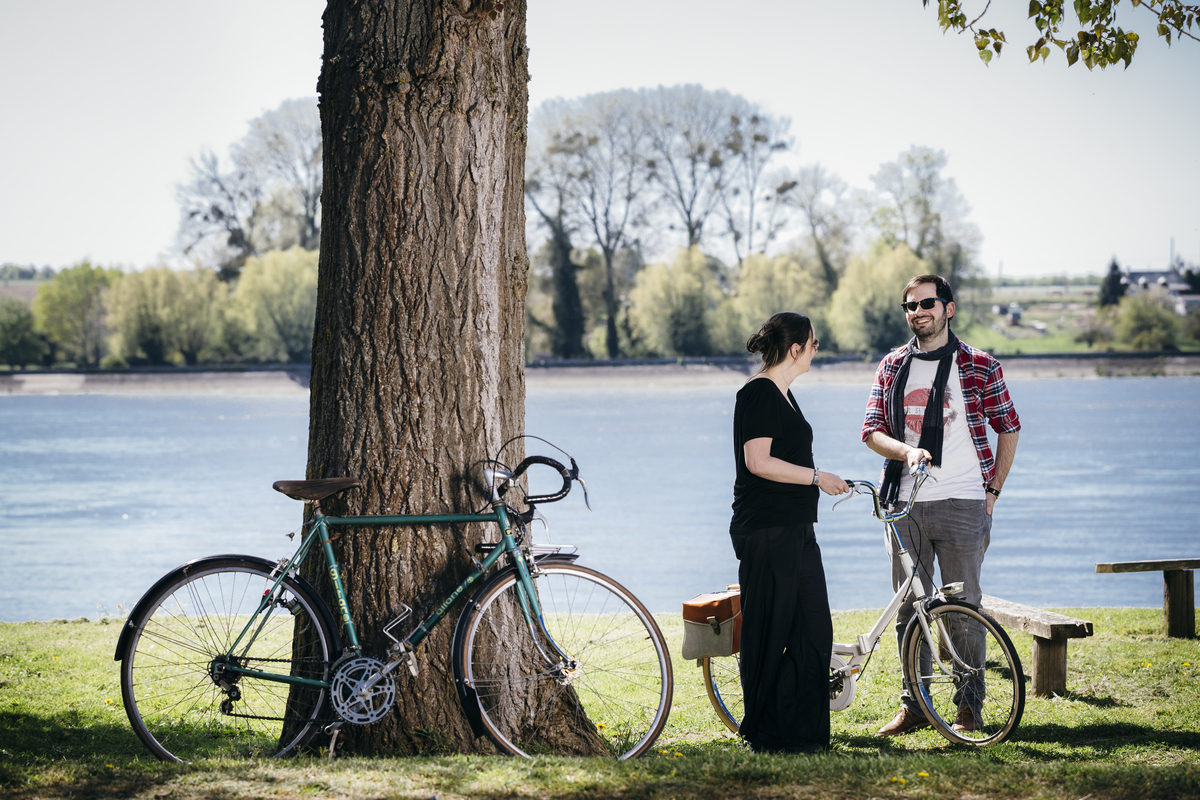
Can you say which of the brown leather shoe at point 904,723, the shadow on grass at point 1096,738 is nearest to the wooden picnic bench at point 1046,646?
the shadow on grass at point 1096,738

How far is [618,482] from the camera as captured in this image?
1109 inches

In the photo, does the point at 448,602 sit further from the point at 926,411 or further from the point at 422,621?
the point at 926,411

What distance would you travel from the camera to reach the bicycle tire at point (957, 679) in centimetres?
456

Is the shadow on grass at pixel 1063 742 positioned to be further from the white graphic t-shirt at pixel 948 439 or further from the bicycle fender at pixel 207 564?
the bicycle fender at pixel 207 564

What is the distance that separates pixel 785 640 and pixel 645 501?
20.1m

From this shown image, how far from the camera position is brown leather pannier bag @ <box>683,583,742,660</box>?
15.1 feet

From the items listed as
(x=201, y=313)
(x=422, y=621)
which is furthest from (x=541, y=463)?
(x=201, y=313)

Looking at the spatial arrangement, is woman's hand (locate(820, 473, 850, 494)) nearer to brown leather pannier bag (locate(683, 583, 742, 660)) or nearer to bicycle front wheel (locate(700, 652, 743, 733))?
brown leather pannier bag (locate(683, 583, 742, 660))

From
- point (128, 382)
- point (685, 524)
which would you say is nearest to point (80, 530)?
point (685, 524)

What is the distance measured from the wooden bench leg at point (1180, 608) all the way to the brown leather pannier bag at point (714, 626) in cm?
417

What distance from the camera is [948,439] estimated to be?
4.93 m

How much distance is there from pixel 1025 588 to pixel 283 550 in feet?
35.9

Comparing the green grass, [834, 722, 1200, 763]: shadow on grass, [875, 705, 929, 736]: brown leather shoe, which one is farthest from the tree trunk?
[875, 705, 929, 736]: brown leather shoe

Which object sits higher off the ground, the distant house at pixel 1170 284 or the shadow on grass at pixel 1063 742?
the distant house at pixel 1170 284
